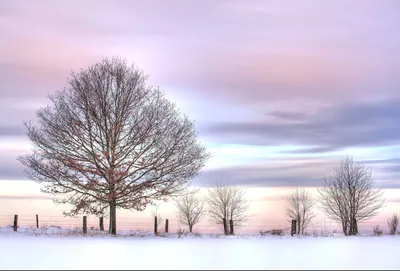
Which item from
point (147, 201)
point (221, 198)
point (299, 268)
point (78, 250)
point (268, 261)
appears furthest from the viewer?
point (221, 198)

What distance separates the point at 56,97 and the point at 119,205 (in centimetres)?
992

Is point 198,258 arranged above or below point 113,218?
below

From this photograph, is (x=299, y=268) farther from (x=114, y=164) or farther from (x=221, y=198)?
(x=221, y=198)

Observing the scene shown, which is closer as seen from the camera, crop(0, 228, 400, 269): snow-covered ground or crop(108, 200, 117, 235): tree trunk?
crop(0, 228, 400, 269): snow-covered ground

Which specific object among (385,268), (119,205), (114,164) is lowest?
(385,268)

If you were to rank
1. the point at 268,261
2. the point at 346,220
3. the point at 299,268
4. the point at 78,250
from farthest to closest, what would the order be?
the point at 346,220 < the point at 78,250 < the point at 268,261 < the point at 299,268

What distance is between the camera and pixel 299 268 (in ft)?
58.0

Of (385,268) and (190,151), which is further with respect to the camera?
(190,151)

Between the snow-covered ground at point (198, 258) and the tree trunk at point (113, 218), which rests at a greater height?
the tree trunk at point (113, 218)

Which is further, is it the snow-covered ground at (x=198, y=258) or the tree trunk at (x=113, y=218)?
the tree trunk at (x=113, y=218)

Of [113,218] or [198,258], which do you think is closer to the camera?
[198,258]

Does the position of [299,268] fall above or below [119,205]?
below

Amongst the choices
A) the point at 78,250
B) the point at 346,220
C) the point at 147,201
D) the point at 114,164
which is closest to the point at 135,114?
the point at 114,164

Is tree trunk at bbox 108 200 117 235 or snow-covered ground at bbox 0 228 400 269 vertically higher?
tree trunk at bbox 108 200 117 235
